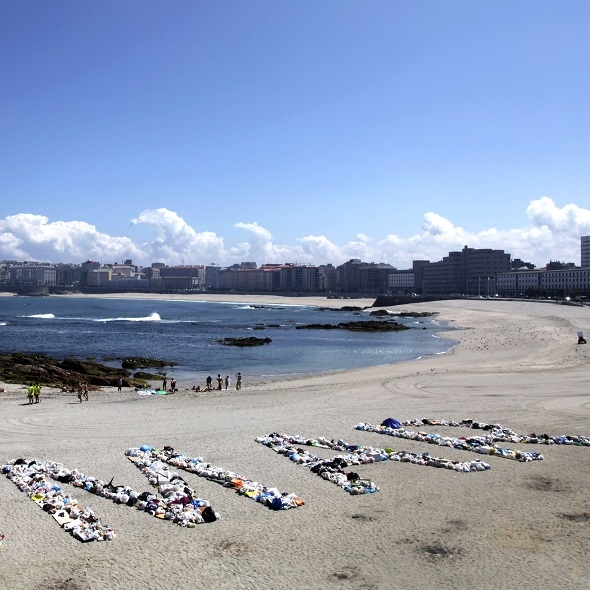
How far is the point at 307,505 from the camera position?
11.3m

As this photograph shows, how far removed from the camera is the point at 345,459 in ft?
46.2

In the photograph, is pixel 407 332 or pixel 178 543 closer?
pixel 178 543

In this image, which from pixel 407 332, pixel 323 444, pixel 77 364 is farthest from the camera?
pixel 407 332

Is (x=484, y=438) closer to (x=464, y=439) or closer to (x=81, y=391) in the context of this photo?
(x=464, y=439)

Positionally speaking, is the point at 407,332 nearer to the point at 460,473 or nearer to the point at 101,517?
the point at 460,473

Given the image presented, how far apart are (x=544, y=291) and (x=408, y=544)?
14327 centimetres

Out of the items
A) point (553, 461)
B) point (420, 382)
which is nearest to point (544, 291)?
point (420, 382)

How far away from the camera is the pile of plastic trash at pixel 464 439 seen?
1479 centimetres

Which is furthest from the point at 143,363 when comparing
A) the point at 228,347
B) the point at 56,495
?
the point at 56,495

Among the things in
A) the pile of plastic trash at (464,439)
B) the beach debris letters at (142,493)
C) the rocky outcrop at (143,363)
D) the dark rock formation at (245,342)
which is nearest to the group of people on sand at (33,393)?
the beach debris letters at (142,493)

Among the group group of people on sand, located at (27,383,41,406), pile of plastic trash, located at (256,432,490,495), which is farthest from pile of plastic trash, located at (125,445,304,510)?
group of people on sand, located at (27,383,41,406)

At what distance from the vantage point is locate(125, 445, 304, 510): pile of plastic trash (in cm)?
1141

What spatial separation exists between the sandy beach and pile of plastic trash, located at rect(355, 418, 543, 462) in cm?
33

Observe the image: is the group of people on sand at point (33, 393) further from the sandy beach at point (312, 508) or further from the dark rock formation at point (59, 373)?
the dark rock formation at point (59, 373)
